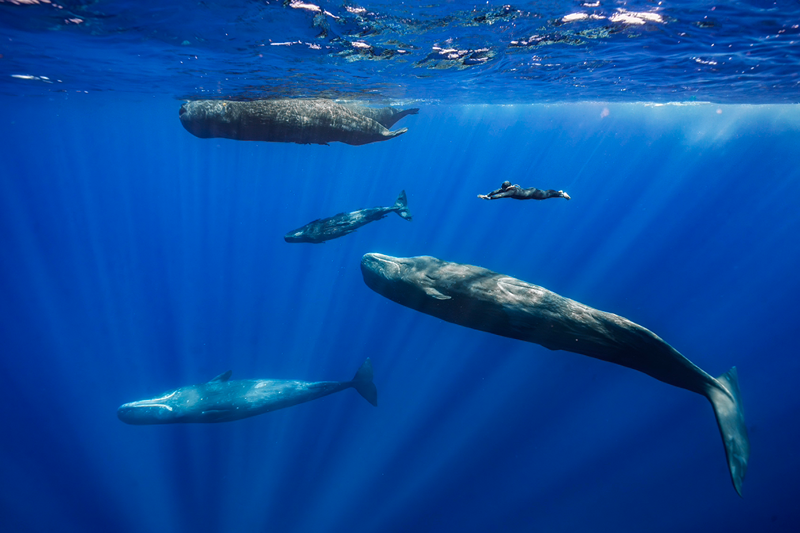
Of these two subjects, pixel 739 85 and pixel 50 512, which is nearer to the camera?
pixel 50 512

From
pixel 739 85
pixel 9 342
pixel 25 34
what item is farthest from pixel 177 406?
pixel 739 85

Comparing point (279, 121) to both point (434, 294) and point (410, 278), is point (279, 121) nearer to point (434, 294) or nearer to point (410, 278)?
point (410, 278)

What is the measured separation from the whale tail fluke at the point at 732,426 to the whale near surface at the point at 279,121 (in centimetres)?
829

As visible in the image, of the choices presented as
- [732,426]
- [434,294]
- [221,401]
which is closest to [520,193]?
[434,294]

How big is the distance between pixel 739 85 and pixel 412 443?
2398cm

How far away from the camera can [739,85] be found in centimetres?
1641

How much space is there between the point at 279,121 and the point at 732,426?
10948 millimetres

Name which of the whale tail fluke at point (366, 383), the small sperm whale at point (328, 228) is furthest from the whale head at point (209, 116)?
the whale tail fluke at point (366, 383)

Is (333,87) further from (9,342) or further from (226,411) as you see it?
(9,342)

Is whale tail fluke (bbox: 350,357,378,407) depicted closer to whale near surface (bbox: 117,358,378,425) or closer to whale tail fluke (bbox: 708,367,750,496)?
whale near surface (bbox: 117,358,378,425)

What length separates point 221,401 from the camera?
10102 millimetres

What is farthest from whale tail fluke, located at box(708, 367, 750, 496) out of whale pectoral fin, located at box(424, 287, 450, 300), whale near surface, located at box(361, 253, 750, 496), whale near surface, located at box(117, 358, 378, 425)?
whale near surface, located at box(117, 358, 378, 425)

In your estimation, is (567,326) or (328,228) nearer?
(567,326)

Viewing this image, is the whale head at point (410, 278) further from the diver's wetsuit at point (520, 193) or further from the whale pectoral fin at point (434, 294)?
the diver's wetsuit at point (520, 193)
